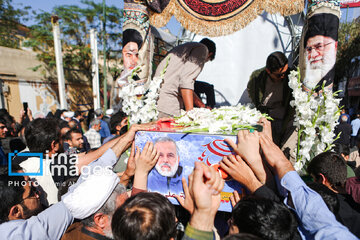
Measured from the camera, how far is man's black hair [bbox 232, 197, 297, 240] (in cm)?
106

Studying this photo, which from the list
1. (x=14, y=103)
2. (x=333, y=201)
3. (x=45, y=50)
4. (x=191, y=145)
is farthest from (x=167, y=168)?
(x=45, y=50)

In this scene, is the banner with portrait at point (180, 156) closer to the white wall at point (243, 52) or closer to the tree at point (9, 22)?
the white wall at point (243, 52)

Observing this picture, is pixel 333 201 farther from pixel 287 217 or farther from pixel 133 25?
pixel 133 25

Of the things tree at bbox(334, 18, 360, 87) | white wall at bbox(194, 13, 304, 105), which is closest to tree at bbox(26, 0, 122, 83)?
white wall at bbox(194, 13, 304, 105)

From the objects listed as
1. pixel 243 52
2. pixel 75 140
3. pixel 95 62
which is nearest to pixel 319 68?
pixel 75 140

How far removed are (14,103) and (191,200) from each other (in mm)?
11872

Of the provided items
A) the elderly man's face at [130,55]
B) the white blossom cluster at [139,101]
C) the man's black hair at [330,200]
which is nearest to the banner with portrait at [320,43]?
the man's black hair at [330,200]

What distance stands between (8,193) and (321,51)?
264cm

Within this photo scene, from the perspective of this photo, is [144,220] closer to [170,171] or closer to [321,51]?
[170,171]

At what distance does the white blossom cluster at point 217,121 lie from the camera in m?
1.65

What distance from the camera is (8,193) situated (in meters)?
1.38

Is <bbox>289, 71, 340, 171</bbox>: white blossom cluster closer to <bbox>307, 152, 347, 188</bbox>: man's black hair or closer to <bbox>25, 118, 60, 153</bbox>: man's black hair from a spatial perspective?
<bbox>307, 152, 347, 188</bbox>: man's black hair

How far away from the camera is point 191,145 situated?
156cm

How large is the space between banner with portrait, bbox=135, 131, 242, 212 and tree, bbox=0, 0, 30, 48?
1485 cm
